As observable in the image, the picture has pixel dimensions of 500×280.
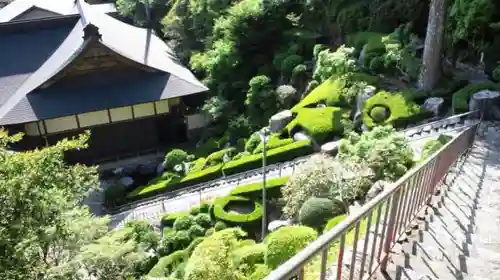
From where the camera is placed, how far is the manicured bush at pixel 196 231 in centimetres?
1428

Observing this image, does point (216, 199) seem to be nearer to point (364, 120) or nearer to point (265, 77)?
point (364, 120)

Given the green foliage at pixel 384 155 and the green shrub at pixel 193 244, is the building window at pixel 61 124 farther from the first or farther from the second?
the green foliage at pixel 384 155

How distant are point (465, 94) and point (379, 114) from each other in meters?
2.68

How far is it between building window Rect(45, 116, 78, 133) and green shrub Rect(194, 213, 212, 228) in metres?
8.69

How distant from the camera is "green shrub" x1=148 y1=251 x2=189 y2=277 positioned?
12.5 meters

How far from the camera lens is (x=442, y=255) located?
201 inches

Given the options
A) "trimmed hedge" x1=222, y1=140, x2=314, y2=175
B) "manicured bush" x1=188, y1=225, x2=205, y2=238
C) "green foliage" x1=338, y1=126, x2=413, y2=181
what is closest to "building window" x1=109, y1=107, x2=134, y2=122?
"trimmed hedge" x1=222, y1=140, x2=314, y2=175

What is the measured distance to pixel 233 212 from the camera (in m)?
14.9

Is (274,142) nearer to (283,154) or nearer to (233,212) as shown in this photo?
(283,154)

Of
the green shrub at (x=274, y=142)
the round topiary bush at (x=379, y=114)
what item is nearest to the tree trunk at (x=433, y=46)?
the round topiary bush at (x=379, y=114)

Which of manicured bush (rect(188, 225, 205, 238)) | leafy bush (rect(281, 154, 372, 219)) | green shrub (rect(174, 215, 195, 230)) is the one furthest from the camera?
green shrub (rect(174, 215, 195, 230))

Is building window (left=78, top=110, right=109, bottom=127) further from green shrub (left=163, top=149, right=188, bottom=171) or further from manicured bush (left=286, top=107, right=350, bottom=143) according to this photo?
manicured bush (left=286, top=107, right=350, bottom=143)

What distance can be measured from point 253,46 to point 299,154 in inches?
334

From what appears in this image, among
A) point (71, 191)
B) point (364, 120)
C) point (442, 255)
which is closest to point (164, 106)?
point (364, 120)
